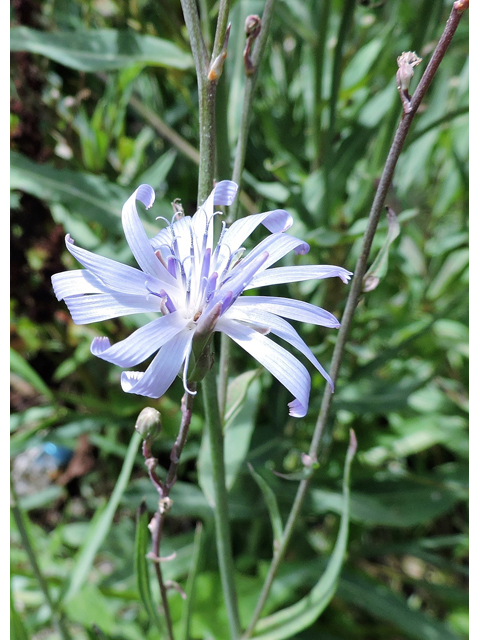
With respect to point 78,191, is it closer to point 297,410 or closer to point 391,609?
point 297,410

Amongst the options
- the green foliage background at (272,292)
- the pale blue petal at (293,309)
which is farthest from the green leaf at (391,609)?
the pale blue petal at (293,309)

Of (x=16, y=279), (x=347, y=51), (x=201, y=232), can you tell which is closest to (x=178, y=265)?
(x=201, y=232)

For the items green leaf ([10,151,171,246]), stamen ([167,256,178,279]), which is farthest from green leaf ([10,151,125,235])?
stamen ([167,256,178,279])

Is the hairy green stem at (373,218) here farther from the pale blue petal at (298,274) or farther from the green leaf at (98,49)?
the green leaf at (98,49)

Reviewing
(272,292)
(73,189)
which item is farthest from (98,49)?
(272,292)

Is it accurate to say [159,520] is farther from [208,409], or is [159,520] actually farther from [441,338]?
[441,338]

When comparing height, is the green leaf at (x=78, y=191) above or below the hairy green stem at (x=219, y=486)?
above

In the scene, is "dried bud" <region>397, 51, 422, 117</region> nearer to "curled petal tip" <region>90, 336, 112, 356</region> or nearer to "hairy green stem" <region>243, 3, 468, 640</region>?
"hairy green stem" <region>243, 3, 468, 640</region>
